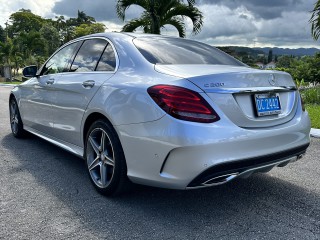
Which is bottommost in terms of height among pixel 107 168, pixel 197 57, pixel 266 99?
pixel 107 168

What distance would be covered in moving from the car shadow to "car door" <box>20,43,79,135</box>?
2.84ft

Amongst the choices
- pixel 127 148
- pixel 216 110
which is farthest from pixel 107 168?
pixel 216 110

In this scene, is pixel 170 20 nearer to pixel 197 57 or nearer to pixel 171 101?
pixel 197 57

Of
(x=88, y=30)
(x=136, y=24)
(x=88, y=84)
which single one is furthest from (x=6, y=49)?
(x=88, y=84)

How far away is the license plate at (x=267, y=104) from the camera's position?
2.91m

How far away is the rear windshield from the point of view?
132 inches

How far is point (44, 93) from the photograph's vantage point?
15.3 ft

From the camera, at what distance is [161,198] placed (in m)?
3.42

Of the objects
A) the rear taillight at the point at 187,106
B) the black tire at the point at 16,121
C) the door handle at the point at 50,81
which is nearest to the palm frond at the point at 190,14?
the black tire at the point at 16,121

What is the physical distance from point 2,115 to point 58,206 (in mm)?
6544

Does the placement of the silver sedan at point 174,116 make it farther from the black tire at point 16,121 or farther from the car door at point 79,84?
the black tire at point 16,121

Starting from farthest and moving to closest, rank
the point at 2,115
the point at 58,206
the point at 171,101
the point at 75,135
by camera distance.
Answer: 1. the point at 2,115
2. the point at 75,135
3. the point at 58,206
4. the point at 171,101

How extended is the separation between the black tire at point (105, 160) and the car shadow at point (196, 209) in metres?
0.14

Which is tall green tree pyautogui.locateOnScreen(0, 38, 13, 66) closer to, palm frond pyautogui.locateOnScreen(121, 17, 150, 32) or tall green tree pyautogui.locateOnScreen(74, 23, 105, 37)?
tall green tree pyautogui.locateOnScreen(74, 23, 105, 37)
